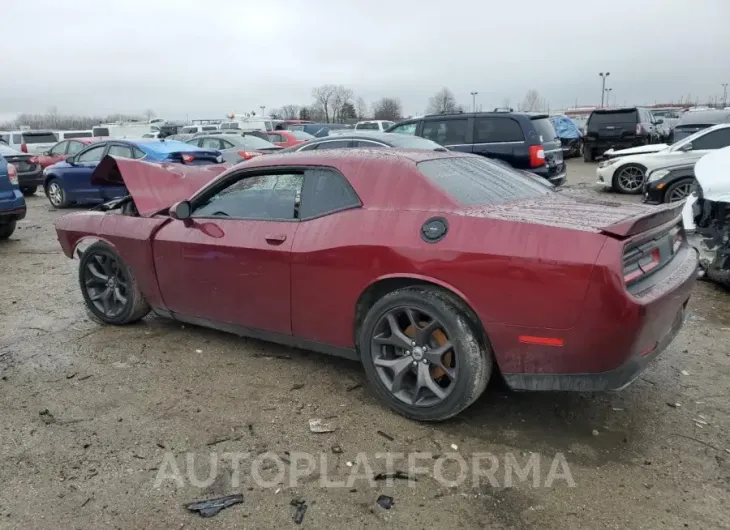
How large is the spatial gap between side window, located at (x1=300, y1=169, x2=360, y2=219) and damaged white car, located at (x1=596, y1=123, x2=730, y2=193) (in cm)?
944

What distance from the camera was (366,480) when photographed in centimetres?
290

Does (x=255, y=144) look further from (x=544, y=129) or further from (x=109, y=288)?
(x=109, y=288)

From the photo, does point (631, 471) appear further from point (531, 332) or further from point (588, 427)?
point (531, 332)

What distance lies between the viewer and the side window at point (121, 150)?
12.0 m

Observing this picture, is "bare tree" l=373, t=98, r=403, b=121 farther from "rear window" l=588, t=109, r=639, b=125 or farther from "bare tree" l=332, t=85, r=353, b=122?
"rear window" l=588, t=109, r=639, b=125

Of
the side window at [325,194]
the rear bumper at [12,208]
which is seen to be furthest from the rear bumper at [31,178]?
the side window at [325,194]

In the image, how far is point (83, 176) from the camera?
12.6 metres

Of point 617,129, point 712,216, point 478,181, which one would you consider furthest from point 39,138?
point 712,216

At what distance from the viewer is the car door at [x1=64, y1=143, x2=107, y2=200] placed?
12.6 m

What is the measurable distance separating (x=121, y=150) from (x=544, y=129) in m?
8.42

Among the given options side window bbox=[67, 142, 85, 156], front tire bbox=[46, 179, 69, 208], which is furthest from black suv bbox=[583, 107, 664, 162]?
side window bbox=[67, 142, 85, 156]

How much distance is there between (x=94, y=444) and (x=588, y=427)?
2734 millimetres

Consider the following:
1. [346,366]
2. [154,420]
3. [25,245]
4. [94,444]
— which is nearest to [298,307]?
[346,366]

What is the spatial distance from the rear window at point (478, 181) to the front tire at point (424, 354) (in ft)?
2.18
